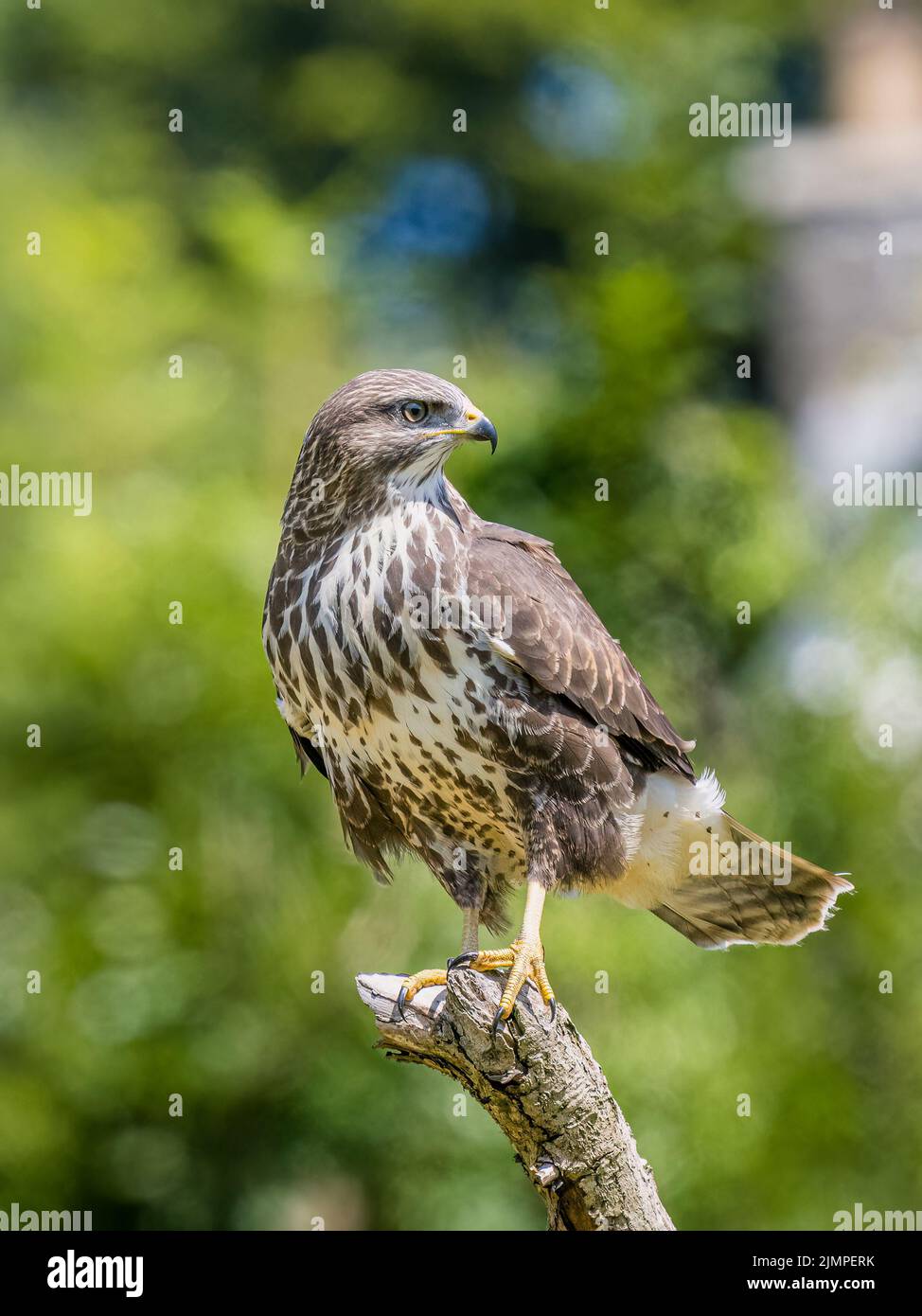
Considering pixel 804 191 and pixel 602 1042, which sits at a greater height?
pixel 804 191

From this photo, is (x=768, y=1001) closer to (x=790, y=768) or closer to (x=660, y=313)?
(x=790, y=768)

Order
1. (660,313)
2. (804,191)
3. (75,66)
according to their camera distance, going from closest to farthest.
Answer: (660,313) → (804,191) → (75,66)

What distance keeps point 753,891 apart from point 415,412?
1556 mm

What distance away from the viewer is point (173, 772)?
7.16m

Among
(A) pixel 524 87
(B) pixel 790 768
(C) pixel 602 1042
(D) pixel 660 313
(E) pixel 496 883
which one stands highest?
(A) pixel 524 87

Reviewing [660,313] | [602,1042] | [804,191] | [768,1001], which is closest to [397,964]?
[602,1042]

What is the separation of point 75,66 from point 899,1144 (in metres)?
9.98

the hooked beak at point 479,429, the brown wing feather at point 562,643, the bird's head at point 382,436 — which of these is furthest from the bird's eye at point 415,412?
the brown wing feather at point 562,643

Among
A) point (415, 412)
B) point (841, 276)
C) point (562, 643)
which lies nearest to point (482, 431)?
point (415, 412)

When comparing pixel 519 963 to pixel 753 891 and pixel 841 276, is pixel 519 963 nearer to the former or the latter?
pixel 753 891

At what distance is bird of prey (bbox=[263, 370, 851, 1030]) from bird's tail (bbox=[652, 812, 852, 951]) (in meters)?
0.05

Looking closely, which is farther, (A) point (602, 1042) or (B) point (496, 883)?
(A) point (602, 1042)

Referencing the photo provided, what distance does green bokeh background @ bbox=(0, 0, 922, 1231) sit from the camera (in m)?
6.38
